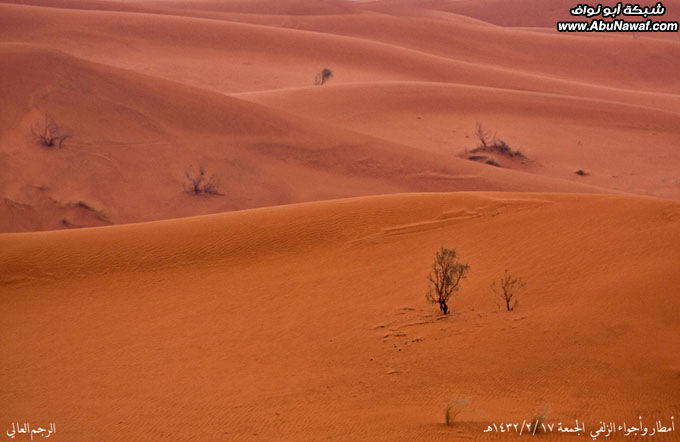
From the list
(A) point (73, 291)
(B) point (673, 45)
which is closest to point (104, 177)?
(A) point (73, 291)

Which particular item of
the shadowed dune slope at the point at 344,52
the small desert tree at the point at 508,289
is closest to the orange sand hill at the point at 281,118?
the shadowed dune slope at the point at 344,52

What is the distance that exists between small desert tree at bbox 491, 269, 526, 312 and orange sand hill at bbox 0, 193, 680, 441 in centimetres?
13

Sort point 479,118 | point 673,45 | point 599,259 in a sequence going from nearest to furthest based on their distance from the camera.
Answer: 1. point 599,259
2. point 479,118
3. point 673,45

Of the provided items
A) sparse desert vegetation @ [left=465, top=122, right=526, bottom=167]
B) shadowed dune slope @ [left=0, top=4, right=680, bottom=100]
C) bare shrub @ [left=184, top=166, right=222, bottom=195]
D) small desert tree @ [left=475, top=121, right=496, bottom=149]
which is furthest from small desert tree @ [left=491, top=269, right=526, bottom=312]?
shadowed dune slope @ [left=0, top=4, right=680, bottom=100]

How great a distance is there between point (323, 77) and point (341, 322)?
92.5ft

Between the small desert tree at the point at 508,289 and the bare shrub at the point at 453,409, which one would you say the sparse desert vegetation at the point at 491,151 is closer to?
the small desert tree at the point at 508,289

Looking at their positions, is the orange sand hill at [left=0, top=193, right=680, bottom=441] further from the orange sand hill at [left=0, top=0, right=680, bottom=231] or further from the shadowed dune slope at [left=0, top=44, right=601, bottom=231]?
the orange sand hill at [left=0, top=0, right=680, bottom=231]

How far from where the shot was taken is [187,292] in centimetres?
895

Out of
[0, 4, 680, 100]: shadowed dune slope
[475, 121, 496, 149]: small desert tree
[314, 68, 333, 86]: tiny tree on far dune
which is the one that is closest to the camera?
[475, 121, 496, 149]: small desert tree

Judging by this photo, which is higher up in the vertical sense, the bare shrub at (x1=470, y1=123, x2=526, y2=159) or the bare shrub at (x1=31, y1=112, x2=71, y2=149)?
the bare shrub at (x1=470, y1=123, x2=526, y2=159)

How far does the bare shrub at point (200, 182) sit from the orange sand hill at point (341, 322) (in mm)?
5218

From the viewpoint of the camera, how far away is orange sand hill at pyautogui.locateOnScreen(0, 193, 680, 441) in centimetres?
558

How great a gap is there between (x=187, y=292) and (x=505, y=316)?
415 cm

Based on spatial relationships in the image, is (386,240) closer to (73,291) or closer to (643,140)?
(73,291)
